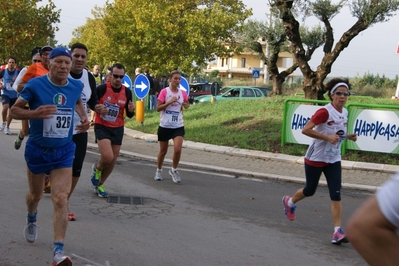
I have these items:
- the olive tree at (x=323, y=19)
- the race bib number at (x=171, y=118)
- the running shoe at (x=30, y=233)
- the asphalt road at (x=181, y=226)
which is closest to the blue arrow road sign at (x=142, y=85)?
the olive tree at (x=323, y=19)

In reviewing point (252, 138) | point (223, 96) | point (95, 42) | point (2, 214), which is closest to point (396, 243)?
point (2, 214)

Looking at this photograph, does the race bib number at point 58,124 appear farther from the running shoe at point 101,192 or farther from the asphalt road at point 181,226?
the running shoe at point 101,192

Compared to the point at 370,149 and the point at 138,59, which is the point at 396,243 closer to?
the point at 370,149

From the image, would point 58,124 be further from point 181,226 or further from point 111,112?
point 111,112

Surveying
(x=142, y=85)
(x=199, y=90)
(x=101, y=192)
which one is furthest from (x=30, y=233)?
(x=199, y=90)

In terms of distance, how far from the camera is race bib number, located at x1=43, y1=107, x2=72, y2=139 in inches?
209

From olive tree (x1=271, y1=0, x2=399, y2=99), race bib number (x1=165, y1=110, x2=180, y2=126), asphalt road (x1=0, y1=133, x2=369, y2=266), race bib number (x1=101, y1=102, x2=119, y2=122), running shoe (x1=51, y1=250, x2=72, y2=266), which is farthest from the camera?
olive tree (x1=271, y1=0, x2=399, y2=99)

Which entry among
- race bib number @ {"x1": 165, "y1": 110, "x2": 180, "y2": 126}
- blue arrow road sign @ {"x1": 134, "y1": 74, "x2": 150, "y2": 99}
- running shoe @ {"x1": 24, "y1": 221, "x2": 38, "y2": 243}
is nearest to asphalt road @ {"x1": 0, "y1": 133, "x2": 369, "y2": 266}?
running shoe @ {"x1": 24, "y1": 221, "x2": 38, "y2": 243}

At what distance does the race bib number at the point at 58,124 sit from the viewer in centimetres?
531

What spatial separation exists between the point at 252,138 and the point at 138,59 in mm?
19581

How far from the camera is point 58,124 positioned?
5348 mm

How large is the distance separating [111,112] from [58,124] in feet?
8.81

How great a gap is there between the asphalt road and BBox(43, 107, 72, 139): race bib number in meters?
1.15

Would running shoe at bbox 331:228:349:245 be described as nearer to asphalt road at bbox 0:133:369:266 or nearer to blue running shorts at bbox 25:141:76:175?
asphalt road at bbox 0:133:369:266
